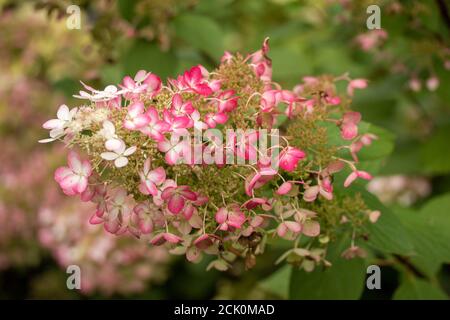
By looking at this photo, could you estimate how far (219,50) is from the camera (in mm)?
2186

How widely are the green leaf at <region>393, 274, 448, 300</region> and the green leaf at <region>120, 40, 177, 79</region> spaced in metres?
0.99

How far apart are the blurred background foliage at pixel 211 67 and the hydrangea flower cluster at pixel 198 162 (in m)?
0.29

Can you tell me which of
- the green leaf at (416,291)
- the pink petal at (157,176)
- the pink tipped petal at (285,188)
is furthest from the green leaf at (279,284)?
the pink petal at (157,176)

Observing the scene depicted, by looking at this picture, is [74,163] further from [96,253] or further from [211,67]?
[96,253]

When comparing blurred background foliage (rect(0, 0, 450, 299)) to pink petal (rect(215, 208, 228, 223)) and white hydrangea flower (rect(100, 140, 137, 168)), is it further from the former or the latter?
white hydrangea flower (rect(100, 140, 137, 168))

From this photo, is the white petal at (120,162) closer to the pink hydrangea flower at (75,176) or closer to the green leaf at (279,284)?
the pink hydrangea flower at (75,176)

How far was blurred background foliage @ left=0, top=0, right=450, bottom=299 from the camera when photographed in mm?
1879

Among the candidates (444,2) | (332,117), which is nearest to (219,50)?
(444,2)

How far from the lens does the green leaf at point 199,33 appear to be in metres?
2.12

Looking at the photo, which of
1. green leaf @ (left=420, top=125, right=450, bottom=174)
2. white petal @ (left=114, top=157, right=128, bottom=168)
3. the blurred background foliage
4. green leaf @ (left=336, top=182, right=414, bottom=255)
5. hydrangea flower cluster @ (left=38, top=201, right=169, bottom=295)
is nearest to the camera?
white petal @ (left=114, top=157, right=128, bottom=168)

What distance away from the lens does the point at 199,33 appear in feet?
7.00

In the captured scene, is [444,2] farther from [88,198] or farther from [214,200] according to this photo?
[88,198]

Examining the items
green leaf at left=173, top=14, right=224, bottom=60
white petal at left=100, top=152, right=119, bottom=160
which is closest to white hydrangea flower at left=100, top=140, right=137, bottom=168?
white petal at left=100, top=152, right=119, bottom=160

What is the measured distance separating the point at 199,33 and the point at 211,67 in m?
0.13
